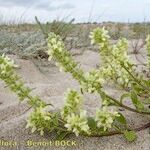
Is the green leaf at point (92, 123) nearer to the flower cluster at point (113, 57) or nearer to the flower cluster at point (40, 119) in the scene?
the flower cluster at point (40, 119)

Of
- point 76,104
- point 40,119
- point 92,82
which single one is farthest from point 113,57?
point 40,119

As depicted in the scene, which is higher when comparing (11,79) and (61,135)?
(11,79)

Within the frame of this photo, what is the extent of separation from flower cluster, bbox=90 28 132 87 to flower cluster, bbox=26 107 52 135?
490mm

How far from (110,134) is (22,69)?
1.81 meters

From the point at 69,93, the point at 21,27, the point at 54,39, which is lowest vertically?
the point at 21,27

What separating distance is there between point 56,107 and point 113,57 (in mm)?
463

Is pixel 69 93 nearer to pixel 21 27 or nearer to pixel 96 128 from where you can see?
pixel 96 128

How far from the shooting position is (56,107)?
277 cm

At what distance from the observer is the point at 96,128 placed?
7.96 ft

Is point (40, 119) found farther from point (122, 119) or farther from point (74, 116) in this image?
point (122, 119)

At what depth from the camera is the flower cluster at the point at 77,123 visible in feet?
7.38

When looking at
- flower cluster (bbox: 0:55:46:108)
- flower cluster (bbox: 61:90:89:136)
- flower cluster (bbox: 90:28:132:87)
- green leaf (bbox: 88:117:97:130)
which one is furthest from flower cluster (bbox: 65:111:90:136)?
flower cluster (bbox: 90:28:132:87)

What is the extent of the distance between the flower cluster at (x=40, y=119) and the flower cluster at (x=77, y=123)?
4.7 inches

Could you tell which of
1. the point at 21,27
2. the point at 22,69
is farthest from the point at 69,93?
the point at 21,27
